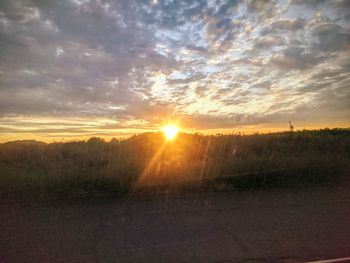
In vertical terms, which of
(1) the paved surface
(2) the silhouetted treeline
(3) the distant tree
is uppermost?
(3) the distant tree

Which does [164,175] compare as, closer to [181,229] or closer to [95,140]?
[181,229]

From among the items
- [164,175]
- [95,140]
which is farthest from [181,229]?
[95,140]

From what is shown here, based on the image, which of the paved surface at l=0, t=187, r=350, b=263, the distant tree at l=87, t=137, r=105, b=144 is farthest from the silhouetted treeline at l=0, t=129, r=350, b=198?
the distant tree at l=87, t=137, r=105, b=144

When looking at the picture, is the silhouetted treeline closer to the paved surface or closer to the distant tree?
the paved surface

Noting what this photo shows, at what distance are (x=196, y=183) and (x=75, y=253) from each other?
5340 mm

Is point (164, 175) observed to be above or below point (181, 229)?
above

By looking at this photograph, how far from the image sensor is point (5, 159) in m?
15.6

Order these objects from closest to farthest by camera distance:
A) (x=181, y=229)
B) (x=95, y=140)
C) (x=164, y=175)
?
(x=181, y=229) → (x=164, y=175) → (x=95, y=140)

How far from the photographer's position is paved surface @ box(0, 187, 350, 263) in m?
5.39

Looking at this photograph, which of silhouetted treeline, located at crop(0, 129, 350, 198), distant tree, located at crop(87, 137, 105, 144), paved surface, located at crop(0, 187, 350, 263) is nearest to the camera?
paved surface, located at crop(0, 187, 350, 263)

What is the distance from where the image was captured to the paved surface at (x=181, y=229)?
5395 millimetres

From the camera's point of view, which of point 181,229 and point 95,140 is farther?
point 95,140

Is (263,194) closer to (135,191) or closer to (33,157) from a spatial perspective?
(135,191)

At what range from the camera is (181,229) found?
657 centimetres
